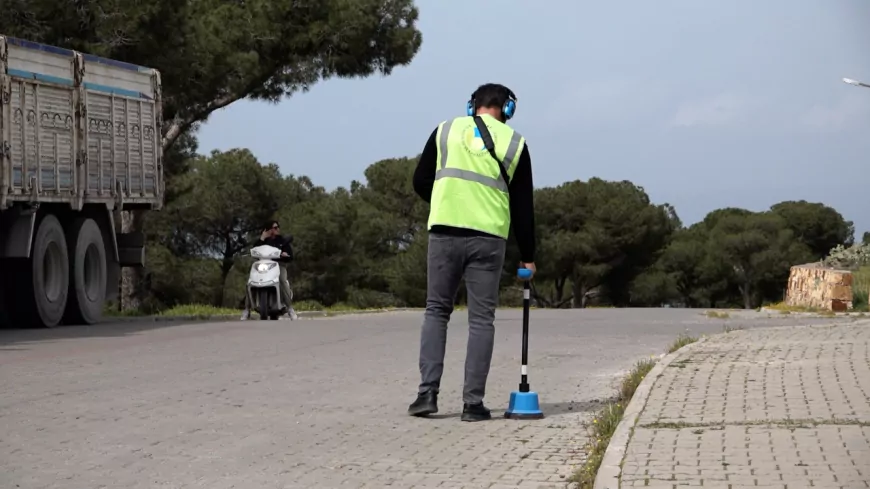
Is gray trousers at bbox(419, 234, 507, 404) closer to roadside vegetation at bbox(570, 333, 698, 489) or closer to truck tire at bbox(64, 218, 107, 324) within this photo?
roadside vegetation at bbox(570, 333, 698, 489)

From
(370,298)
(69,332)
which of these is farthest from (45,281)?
(370,298)

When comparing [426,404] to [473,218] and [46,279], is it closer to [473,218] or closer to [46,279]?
[473,218]

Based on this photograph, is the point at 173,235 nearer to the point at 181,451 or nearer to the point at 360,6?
the point at 360,6

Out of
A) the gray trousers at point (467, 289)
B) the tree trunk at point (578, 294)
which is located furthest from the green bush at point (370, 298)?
the gray trousers at point (467, 289)

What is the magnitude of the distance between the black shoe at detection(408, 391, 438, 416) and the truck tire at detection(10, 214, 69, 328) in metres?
10.7

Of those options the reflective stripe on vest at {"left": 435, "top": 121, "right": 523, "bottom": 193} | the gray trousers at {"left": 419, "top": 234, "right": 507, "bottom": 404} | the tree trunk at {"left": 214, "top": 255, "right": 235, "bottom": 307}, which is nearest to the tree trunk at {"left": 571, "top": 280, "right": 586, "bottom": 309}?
the tree trunk at {"left": 214, "top": 255, "right": 235, "bottom": 307}

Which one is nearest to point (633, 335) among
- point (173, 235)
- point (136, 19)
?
point (136, 19)

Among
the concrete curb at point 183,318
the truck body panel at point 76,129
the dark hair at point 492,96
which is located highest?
the truck body panel at point 76,129

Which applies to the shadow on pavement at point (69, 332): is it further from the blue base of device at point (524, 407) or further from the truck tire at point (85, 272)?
the blue base of device at point (524, 407)

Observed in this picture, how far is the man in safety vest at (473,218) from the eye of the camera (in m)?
9.03

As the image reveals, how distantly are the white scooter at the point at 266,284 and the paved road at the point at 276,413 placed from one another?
17.4 ft

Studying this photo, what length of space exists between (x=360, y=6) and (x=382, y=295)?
2094 centimetres

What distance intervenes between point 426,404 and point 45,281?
37.8 ft

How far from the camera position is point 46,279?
19578 millimetres
